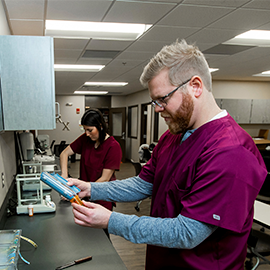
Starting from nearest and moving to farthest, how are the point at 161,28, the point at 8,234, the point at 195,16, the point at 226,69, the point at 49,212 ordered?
the point at 8,234 → the point at 49,212 → the point at 195,16 → the point at 161,28 → the point at 226,69

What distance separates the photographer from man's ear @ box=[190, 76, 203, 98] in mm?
908

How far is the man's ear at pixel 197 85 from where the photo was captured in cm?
91

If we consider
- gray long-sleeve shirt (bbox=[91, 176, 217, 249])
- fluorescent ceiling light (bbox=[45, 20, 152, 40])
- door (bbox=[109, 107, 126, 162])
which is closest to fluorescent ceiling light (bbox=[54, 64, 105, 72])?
fluorescent ceiling light (bbox=[45, 20, 152, 40])

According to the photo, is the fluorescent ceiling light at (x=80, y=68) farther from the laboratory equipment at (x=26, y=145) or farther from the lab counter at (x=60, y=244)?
the lab counter at (x=60, y=244)

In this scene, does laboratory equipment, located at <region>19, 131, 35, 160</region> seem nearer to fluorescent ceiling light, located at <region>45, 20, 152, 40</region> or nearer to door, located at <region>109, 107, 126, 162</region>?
fluorescent ceiling light, located at <region>45, 20, 152, 40</region>

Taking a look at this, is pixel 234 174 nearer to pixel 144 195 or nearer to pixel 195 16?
pixel 144 195

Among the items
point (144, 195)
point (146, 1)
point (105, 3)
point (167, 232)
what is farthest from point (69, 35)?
point (167, 232)

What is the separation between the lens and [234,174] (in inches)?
30.4

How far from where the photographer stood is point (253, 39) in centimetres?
302

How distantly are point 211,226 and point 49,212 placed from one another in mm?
1397

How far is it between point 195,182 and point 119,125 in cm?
888

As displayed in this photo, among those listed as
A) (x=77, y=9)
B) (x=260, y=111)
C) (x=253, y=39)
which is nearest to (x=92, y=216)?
(x=77, y=9)

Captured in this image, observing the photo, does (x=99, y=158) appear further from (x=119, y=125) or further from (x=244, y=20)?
(x=119, y=125)

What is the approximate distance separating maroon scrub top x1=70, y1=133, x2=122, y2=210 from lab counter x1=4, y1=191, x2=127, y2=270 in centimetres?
59
